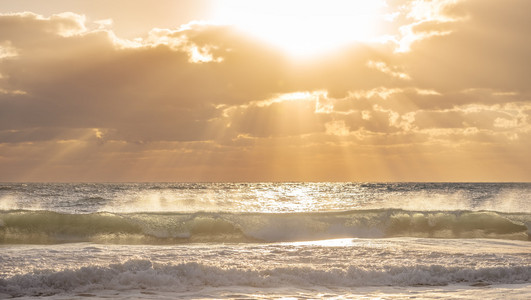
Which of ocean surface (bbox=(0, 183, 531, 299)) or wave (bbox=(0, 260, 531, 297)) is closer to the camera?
ocean surface (bbox=(0, 183, 531, 299))

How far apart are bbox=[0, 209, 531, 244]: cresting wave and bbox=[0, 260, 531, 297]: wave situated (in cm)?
1297

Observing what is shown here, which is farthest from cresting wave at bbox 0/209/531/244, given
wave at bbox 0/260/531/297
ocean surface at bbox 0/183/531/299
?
wave at bbox 0/260/531/297

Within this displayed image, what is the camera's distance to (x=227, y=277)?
13.4 meters

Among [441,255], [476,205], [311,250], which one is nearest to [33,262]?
[311,250]

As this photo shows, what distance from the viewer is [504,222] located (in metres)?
33.1

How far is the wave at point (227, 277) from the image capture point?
12.5 metres

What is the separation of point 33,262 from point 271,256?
763 centimetres

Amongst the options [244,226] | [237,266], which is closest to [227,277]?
[237,266]

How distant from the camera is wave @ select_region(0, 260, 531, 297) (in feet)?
40.9

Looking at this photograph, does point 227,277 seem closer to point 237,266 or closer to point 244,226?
point 237,266

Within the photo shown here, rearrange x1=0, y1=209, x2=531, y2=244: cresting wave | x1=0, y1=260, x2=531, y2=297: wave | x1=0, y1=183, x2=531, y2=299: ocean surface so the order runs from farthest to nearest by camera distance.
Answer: x1=0, y1=209, x2=531, y2=244: cresting wave < x1=0, y1=260, x2=531, y2=297: wave < x1=0, y1=183, x2=531, y2=299: ocean surface

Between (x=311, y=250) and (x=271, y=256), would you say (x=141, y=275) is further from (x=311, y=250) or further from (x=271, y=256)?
(x=311, y=250)

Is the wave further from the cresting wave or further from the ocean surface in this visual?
the cresting wave

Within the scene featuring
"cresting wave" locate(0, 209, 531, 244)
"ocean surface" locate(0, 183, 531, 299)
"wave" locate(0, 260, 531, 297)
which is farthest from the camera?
"cresting wave" locate(0, 209, 531, 244)
